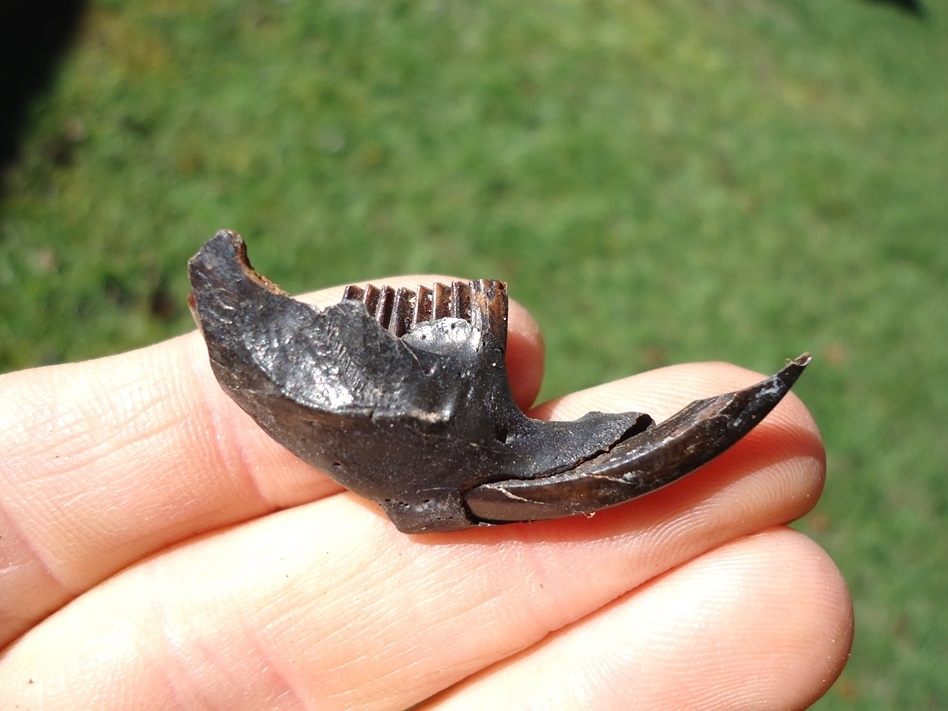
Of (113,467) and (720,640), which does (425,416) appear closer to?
(720,640)

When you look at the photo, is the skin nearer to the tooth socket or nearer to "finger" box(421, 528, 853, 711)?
"finger" box(421, 528, 853, 711)

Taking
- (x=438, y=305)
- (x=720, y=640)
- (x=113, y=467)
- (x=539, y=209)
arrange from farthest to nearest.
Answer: (x=539, y=209), (x=113, y=467), (x=438, y=305), (x=720, y=640)

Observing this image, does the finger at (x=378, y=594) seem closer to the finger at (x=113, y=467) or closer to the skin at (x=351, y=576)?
the skin at (x=351, y=576)

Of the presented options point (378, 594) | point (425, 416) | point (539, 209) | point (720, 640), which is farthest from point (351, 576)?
point (539, 209)

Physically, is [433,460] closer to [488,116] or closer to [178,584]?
[178,584]

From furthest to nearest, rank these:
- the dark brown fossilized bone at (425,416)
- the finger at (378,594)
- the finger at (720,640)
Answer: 1. the finger at (378,594)
2. the finger at (720,640)
3. the dark brown fossilized bone at (425,416)

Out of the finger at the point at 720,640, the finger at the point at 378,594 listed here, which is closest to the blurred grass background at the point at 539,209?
the finger at the point at 378,594
